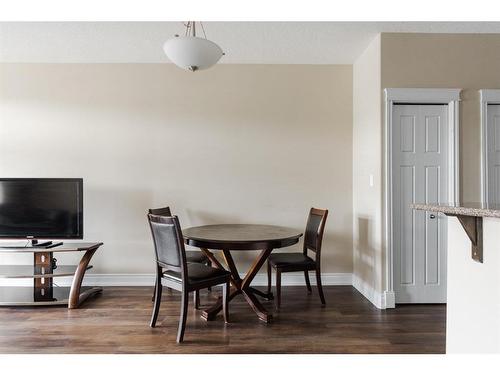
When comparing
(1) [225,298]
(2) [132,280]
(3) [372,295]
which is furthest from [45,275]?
(3) [372,295]

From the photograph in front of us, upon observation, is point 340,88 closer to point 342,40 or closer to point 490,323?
point 342,40

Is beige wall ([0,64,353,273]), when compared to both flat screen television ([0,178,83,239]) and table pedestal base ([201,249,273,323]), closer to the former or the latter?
flat screen television ([0,178,83,239])

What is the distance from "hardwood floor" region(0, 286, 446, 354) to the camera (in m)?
2.19

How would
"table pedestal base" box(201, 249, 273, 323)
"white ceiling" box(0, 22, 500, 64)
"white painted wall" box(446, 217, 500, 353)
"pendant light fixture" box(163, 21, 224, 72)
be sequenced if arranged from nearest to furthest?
"white painted wall" box(446, 217, 500, 353)
"pendant light fixture" box(163, 21, 224, 72)
"table pedestal base" box(201, 249, 273, 323)
"white ceiling" box(0, 22, 500, 64)

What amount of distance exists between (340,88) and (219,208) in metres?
2.01

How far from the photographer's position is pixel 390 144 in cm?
292

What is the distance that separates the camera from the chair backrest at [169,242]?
7.36 ft

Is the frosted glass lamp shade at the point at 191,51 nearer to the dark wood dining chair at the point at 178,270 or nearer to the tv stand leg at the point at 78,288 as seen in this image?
the dark wood dining chair at the point at 178,270

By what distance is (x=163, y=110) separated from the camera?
3652 millimetres

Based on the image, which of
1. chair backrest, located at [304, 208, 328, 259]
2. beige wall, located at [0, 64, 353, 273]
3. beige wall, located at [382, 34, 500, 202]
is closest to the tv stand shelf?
beige wall, located at [0, 64, 353, 273]

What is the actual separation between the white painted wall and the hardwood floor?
2.57ft

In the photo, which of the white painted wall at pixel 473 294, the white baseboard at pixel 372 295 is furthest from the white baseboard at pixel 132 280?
the white painted wall at pixel 473 294

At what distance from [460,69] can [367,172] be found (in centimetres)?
127

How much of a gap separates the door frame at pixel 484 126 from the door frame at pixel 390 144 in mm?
238
